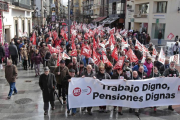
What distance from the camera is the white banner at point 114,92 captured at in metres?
6.25

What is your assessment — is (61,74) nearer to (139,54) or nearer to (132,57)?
(132,57)

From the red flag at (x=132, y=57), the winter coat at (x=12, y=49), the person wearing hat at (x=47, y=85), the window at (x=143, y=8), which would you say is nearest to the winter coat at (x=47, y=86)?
the person wearing hat at (x=47, y=85)

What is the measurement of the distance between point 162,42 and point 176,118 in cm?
2143

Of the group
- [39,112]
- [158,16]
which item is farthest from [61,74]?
[158,16]

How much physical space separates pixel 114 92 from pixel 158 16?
23.3m

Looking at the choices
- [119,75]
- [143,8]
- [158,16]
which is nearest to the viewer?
[119,75]

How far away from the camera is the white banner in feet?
20.5

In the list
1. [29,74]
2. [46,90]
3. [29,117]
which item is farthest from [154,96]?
[29,74]

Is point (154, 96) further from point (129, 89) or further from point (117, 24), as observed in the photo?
point (117, 24)

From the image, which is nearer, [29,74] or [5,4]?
[29,74]

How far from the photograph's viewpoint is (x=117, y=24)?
133ft

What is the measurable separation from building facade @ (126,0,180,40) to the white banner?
21.8 metres

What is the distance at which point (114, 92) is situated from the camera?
6.32m

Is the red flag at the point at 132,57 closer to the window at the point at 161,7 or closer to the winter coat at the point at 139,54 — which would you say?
the winter coat at the point at 139,54
